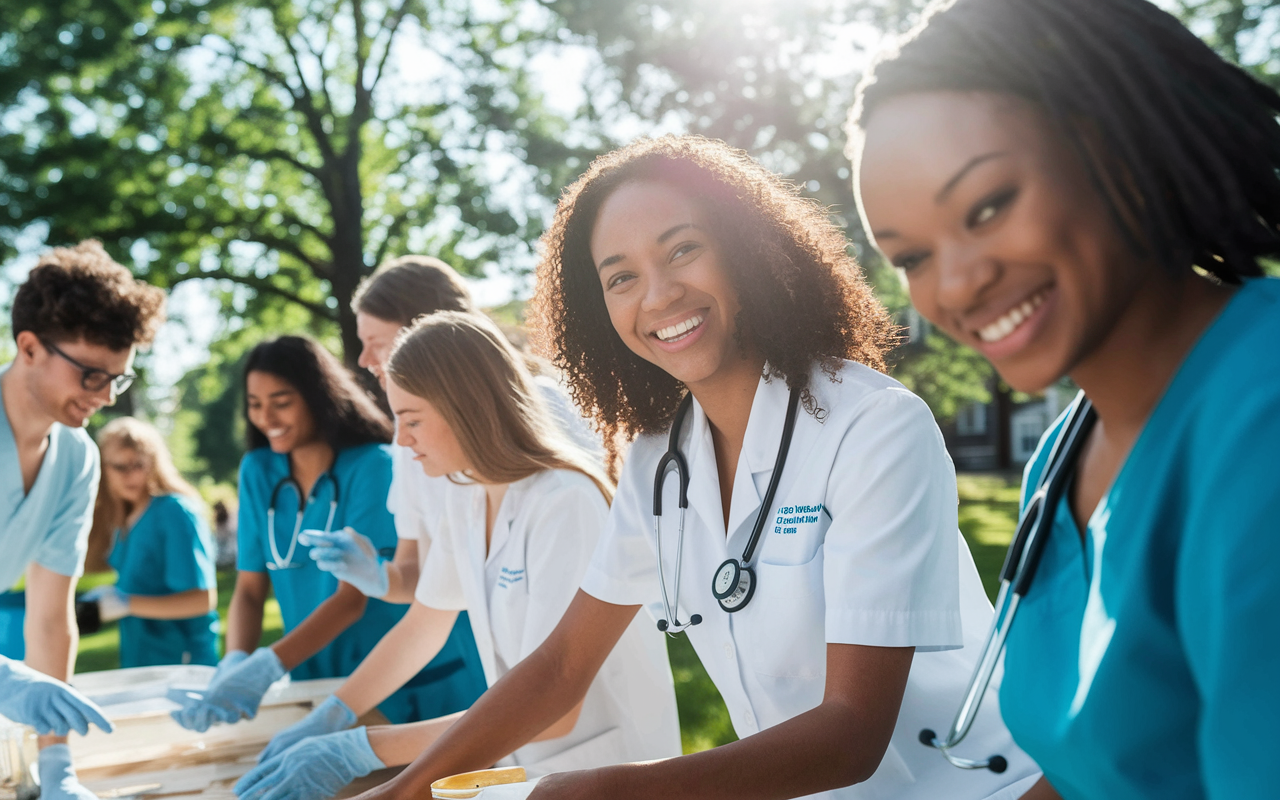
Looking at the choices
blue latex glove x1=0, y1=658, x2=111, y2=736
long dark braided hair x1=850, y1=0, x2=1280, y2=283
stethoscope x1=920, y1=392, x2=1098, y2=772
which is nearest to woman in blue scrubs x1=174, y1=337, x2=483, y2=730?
blue latex glove x1=0, y1=658, x2=111, y2=736

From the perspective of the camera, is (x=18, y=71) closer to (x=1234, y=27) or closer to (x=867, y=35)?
(x=867, y=35)

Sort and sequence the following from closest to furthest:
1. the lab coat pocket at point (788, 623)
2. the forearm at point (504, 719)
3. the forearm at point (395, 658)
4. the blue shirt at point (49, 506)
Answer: the lab coat pocket at point (788, 623) < the forearm at point (504, 719) < the forearm at point (395, 658) < the blue shirt at point (49, 506)

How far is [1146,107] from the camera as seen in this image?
0.80 metres

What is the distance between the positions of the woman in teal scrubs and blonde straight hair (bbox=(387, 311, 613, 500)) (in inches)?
56.2

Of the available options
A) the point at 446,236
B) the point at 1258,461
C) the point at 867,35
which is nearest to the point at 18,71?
the point at 446,236

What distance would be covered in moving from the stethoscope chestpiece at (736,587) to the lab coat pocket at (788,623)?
1cm

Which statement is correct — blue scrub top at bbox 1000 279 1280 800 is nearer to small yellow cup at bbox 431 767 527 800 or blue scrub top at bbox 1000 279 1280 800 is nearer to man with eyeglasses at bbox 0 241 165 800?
small yellow cup at bbox 431 767 527 800

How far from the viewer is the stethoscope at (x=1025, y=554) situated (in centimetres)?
104

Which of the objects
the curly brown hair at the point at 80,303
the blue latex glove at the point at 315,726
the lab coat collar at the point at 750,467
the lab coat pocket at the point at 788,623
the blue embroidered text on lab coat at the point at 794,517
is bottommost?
the blue latex glove at the point at 315,726

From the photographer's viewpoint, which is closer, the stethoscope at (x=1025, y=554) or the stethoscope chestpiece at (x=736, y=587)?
the stethoscope at (x=1025, y=554)

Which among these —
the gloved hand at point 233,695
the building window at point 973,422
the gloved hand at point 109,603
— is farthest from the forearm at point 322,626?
the building window at point 973,422

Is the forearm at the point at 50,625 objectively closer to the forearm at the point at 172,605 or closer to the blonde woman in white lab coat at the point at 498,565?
the blonde woman in white lab coat at the point at 498,565

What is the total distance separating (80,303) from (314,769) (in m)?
1.54

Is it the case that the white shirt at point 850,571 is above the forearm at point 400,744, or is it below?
above
